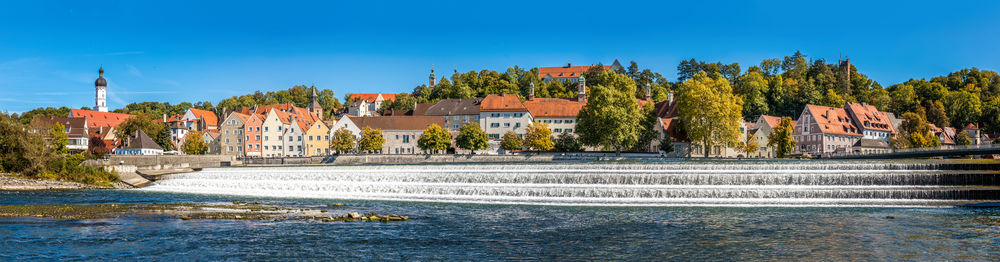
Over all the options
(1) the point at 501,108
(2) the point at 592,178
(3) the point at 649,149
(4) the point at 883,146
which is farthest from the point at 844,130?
(2) the point at 592,178

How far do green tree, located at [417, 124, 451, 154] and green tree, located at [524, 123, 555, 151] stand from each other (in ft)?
33.3

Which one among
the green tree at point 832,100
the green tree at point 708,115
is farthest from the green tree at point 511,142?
the green tree at point 832,100

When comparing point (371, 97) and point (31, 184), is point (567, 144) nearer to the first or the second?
point (31, 184)

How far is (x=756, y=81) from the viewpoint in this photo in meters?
117

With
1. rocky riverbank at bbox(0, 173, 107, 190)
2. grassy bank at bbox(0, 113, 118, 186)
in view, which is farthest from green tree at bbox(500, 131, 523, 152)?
rocky riverbank at bbox(0, 173, 107, 190)

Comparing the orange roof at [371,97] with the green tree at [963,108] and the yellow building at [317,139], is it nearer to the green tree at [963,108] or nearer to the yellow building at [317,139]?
the yellow building at [317,139]

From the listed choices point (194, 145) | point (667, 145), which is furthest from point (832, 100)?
point (194, 145)

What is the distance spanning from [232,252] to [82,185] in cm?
4082

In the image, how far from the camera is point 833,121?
96750mm

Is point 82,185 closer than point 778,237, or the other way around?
point 778,237

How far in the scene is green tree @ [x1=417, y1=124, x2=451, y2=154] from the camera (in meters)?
90.3

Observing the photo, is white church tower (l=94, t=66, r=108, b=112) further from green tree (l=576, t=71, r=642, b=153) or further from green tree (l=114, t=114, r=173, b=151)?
green tree (l=576, t=71, r=642, b=153)

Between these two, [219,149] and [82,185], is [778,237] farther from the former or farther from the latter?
[219,149]

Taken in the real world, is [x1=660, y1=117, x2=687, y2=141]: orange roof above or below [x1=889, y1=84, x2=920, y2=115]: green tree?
below
